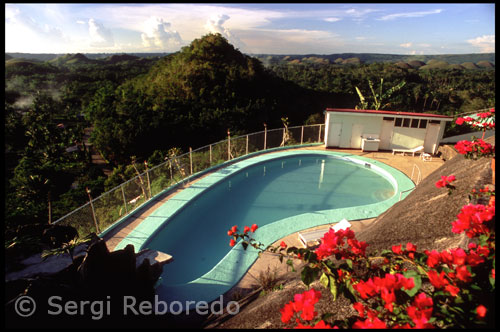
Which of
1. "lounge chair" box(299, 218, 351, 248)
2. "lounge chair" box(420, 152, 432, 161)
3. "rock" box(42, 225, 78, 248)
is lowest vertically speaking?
"lounge chair" box(299, 218, 351, 248)

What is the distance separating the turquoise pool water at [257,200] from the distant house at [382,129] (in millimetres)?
1740

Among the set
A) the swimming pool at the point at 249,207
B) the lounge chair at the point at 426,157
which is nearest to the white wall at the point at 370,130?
the lounge chair at the point at 426,157

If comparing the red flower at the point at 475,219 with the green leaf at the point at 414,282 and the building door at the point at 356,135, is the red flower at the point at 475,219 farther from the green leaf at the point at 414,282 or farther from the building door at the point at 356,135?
the building door at the point at 356,135

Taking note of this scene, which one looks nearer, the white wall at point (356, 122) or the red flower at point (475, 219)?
the red flower at point (475, 219)

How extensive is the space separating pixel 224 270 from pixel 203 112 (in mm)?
21278

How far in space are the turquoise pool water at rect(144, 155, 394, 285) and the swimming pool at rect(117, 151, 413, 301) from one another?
0.03m

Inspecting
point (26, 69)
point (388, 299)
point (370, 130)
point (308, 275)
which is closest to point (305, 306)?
point (308, 275)

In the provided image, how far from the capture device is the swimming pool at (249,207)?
7117 mm

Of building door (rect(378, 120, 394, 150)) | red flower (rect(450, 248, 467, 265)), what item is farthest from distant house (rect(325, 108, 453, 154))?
red flower (rect(450, 248, 467, 265))

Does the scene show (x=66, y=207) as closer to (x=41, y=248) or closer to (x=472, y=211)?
(x=41, y=248)

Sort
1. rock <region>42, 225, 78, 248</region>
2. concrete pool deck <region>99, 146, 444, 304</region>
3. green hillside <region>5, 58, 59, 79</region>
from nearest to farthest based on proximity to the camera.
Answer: rock <region>42, 225, 78, 248</region>, concrete pool deck <region>99, 146, 444, 304</region>, green hillside <region>5, 58, 59, 79</region>

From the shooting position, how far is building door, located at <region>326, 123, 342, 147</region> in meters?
15.8

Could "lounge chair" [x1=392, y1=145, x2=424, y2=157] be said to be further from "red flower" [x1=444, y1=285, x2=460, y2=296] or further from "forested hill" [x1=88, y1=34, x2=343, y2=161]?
"red flower" [x1=444, y1=285, x2=460, y2=296]

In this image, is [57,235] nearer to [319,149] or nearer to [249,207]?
[249,207]
